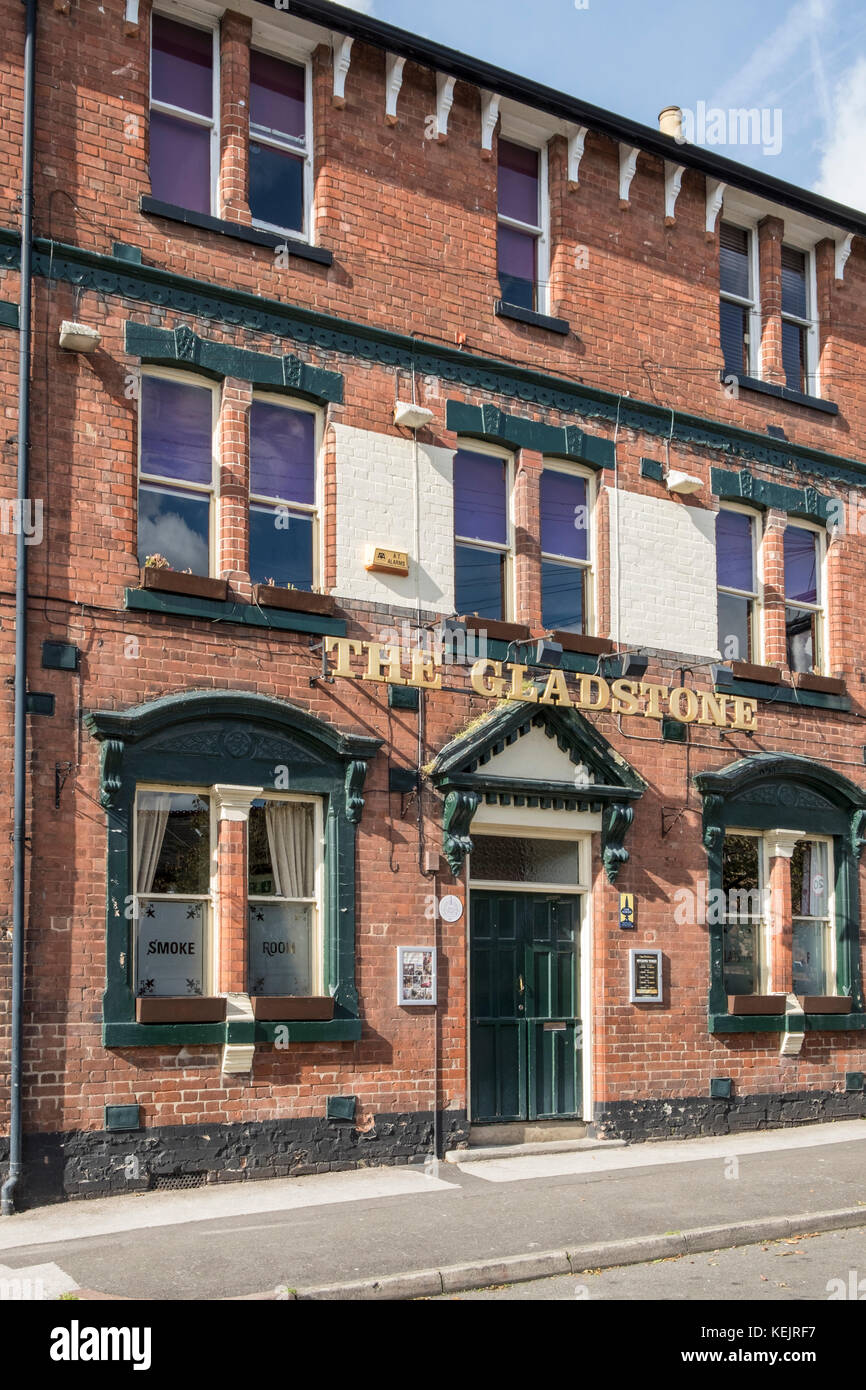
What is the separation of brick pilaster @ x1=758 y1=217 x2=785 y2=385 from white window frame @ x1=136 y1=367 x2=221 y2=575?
7337 millimetres

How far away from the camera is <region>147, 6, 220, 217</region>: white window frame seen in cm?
1377

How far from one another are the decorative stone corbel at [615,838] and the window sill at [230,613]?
3.45 metres

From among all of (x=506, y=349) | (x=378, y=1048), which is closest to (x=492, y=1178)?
(x=378, y=1048)

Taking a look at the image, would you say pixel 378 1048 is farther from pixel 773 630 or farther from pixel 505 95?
pixel 505 95

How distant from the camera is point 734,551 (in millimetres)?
17297

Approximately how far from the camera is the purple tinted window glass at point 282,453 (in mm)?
13852

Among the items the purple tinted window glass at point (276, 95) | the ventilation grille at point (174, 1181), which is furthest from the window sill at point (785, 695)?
the ventilation grille at point (174, 1181)

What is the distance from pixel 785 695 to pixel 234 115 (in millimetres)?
8577

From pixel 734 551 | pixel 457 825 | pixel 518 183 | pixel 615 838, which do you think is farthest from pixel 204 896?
pixel 518 183

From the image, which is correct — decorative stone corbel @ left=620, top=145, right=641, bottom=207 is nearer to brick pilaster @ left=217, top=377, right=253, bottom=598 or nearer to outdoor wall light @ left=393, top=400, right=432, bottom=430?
outdoor wall light @ left=393, top=400, right=432, bottom=430

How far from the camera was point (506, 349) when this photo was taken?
15414 mm

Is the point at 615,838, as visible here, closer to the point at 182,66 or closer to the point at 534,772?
the point at 534,772
